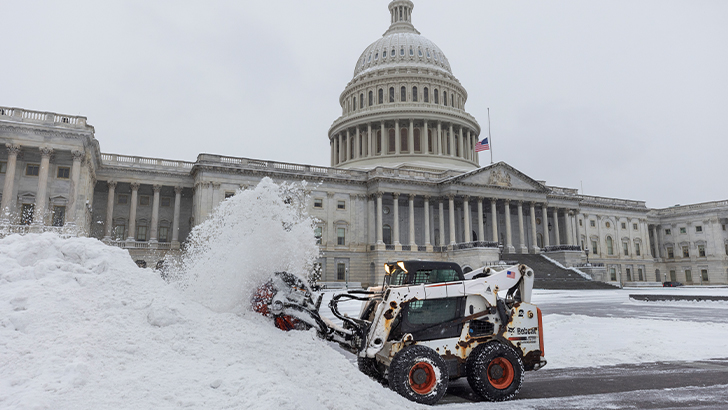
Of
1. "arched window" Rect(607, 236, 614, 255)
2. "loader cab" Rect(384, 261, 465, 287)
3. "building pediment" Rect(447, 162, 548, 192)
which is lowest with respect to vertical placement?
"loader cab" Rect(384, 261, 465, 287)

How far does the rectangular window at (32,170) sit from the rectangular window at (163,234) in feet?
46.4

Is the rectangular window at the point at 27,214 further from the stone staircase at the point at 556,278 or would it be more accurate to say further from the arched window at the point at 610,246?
the arched window at the point at 610,246

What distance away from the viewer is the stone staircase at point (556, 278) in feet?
142

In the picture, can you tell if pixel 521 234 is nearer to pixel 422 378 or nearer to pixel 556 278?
pixel 556 278

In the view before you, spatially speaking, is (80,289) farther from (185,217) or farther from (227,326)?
(185,217)

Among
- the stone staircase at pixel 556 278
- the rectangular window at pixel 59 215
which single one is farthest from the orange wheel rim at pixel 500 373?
the rectangular window at pixel 59 215

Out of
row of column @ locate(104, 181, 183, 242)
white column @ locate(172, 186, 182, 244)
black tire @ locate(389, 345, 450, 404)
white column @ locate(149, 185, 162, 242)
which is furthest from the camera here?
white column @ locate(172, 186, 182, 244)

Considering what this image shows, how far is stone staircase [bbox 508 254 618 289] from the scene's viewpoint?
43.2 m

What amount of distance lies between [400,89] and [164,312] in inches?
2621

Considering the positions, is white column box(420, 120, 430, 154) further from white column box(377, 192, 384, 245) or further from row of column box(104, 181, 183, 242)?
row of column box(104, 181, 183, 242)

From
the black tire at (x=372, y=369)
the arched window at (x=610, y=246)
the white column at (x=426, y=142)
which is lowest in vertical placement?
the black tire at (x=372, y=369)

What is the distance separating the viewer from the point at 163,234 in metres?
50.4

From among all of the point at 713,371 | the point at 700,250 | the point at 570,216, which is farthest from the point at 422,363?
the point at 700,250

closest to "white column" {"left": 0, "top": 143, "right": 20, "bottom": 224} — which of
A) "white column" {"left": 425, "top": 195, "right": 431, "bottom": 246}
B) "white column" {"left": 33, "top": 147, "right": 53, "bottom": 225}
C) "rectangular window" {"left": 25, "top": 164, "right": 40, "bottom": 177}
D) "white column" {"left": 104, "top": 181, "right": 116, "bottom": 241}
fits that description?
"white column" {"left": 33, "top": 147, "right": 53, "bottom": 225}
